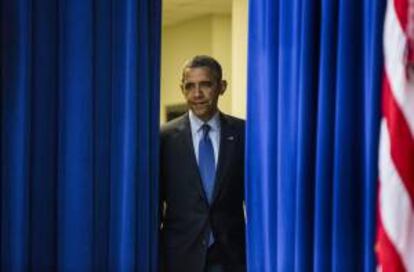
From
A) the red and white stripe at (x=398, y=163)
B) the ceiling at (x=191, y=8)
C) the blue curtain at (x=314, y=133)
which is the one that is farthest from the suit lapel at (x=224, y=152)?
the ceiling at (x=191, y=8)

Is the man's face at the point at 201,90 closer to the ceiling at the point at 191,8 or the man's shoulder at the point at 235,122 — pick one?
the man's shoulder at the point at 235,122

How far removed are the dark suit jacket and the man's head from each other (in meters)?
0.09

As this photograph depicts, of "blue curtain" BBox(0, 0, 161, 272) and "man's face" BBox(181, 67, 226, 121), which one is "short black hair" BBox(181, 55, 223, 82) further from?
"blue curtain" BBox(0, 0, 161, 272)

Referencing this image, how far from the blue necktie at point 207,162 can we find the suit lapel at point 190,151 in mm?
17

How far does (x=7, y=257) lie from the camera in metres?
1.64

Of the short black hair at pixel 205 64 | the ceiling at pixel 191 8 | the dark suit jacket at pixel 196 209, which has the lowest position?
the dark suit jacket at pixel 196 209

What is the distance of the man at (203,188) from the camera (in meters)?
1.90

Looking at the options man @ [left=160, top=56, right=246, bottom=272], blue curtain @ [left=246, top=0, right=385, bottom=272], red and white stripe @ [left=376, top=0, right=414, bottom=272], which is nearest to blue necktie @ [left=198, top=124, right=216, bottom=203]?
man @ [left=160, top=56, right=246, bottom=272]

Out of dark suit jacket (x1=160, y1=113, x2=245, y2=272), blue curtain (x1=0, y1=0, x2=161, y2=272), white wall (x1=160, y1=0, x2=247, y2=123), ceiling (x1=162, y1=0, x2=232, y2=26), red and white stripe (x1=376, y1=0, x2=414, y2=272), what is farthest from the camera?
ceiling (x1=162, y1=0, x2=232, y2=26)

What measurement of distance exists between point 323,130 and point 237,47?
12.0ft

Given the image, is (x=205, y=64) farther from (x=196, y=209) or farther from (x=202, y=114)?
(x=196, y=209)

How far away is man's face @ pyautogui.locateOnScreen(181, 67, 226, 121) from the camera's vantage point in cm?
194

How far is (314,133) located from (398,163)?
27 cm

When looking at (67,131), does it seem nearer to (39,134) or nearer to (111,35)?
(39,134)
